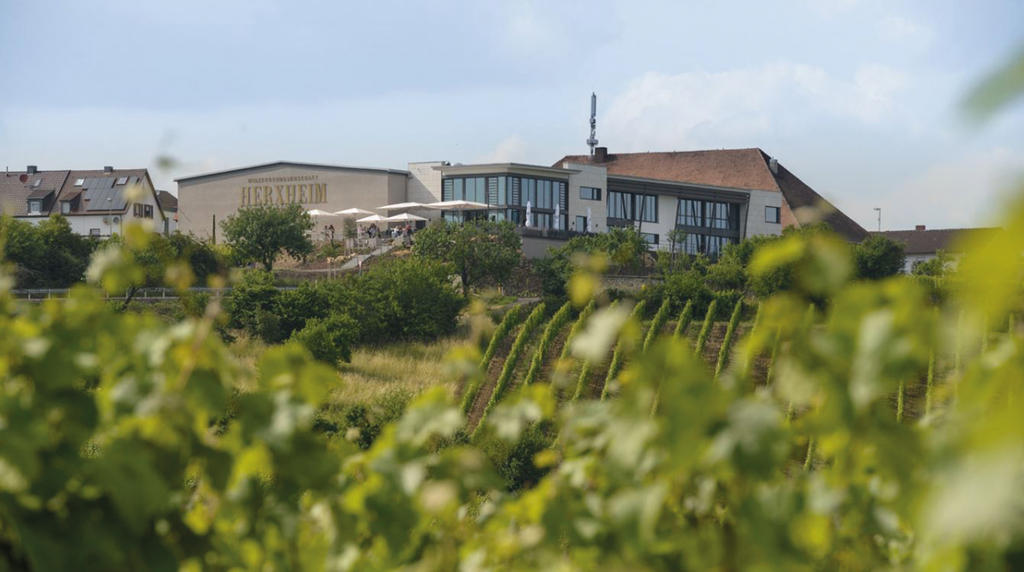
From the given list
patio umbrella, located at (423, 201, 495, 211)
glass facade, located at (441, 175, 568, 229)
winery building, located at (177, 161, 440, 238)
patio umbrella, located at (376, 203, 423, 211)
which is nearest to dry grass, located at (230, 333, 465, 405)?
patio umbrella, located at (423, 201, 495, 211)

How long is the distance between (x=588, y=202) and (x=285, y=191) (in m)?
17.2

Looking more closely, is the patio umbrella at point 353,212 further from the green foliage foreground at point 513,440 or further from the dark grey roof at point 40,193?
the green foliage foreground at point 513,440

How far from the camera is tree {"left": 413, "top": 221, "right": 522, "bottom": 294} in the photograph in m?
44.6

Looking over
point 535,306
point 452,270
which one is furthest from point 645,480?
point 452,270

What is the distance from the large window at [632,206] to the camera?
60.4m

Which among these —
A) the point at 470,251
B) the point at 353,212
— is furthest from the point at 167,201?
the point at 470,251

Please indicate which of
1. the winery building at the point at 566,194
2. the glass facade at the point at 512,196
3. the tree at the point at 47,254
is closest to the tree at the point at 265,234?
the tree at the point at 47,254

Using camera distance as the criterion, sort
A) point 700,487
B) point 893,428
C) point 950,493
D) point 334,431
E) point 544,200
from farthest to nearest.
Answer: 1. point 544,200
2. point 334,431
3. point 700,487
4. point 893,428
5. point 950,493

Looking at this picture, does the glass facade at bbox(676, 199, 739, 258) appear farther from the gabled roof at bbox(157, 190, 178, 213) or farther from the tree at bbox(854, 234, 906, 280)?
the gabled roof at bbox(157, 190, 178, 213)

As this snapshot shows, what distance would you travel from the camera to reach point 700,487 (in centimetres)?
222

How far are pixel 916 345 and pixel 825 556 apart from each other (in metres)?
0.99

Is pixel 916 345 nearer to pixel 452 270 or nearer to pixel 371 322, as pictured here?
pixel 371 322

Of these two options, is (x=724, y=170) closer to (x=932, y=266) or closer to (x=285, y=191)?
(x=932, y=266)

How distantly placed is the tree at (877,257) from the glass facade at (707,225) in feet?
39.9
